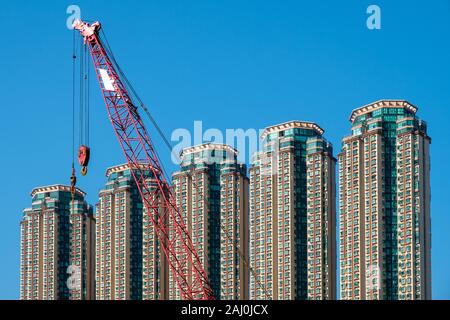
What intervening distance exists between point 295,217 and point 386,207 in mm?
14734

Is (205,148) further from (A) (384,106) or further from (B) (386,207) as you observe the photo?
(B) (386,207)

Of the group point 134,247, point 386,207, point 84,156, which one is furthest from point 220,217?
point 84,156

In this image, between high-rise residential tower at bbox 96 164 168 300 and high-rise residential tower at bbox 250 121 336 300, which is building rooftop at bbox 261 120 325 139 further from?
high-rise residential tower at bbox 96 164 168 300

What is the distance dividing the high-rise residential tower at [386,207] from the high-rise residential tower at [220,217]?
1940 centimetres

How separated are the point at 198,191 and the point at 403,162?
3624 cm

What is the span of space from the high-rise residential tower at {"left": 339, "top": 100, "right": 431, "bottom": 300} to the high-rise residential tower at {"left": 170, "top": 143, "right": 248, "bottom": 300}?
19.4 meters

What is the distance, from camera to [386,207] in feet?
527

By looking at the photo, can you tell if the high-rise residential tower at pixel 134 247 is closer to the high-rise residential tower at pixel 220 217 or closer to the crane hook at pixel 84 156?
the high-rise residential tower at pixel 220 217
